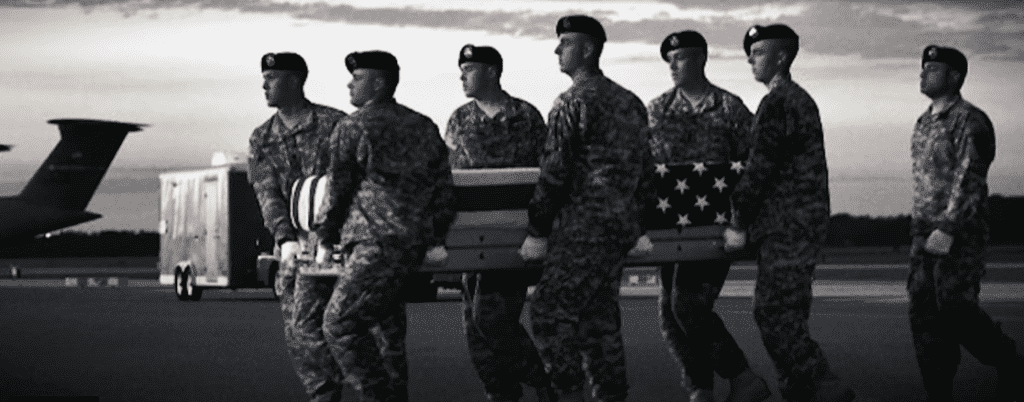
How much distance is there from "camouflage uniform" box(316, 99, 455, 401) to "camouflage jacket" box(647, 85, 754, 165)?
5.85ft

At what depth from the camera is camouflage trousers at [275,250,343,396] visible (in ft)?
29.6

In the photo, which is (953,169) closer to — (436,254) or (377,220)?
(436,254)

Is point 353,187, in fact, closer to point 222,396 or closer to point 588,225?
point 588,225

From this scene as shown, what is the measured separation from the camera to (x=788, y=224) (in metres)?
8.36

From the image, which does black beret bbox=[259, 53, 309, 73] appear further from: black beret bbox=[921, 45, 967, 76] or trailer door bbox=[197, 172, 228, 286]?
trailer door bbox=[197, 172, 228, 286]

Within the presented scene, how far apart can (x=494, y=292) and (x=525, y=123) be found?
42.4 inches

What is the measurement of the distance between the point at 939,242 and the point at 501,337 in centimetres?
236

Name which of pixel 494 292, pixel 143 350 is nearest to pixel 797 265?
pixel 494 292

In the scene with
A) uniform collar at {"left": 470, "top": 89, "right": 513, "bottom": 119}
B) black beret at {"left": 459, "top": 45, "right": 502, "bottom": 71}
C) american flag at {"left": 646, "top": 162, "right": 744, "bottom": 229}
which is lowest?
american flag at {"left": 646, "top": 162, "right": 744, "bottom": 229}

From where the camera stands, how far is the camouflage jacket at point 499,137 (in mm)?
9492

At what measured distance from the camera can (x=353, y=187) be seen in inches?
314

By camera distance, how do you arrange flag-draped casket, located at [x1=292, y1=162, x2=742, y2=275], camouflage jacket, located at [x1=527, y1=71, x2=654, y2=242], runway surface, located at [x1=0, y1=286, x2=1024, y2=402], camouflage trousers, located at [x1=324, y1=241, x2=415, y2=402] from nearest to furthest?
1. camouflage trousers, located at [x1=324, y1=241, x2=415, y2=402]
2. camouflage jacket, located at [x1=527, y1=71, x2=654, y2=242]
3. flag-draped casket, located at [x1=292, y1=162, x2=742, y2=275]
4. runway surface, located at [x1=0, y1=286, x2=1024, y2=402]

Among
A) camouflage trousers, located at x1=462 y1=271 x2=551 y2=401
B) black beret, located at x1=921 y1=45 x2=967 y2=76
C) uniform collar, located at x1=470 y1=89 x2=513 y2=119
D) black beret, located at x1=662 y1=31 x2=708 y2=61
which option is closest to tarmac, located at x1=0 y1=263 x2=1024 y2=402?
camouflage trousers, located at x1=462 y1=271 x2=551 y2=401

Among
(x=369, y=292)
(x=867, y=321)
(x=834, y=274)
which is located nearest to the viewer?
(x=369, y=292)
